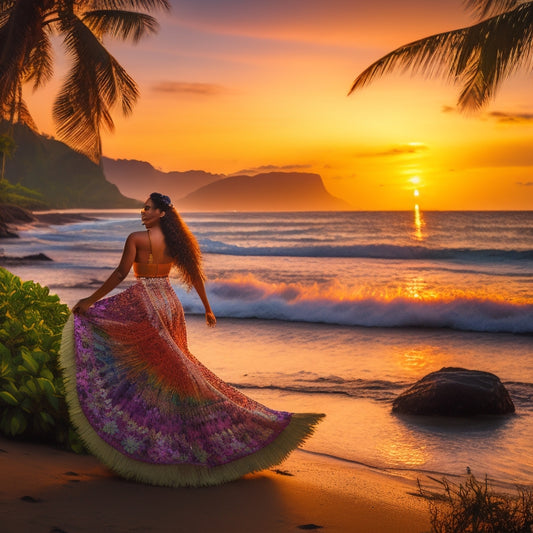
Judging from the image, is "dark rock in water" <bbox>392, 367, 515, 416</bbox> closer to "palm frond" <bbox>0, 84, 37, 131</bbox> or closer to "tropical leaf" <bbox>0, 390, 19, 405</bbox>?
"tropical leaf" <bbox>0, 390, 19, 405</bbox>

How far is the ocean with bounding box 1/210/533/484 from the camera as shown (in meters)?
6.73

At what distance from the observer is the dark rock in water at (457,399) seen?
7641 mm

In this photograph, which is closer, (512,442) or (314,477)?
(314,477)

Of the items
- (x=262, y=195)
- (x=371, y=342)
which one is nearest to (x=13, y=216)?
(x=371, y=342)

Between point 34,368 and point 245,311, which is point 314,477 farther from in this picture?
point 245,311

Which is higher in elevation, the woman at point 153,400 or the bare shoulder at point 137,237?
the bare shoulder at point 137,237

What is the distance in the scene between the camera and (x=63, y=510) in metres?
3.82

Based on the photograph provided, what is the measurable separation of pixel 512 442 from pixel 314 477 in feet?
8.46

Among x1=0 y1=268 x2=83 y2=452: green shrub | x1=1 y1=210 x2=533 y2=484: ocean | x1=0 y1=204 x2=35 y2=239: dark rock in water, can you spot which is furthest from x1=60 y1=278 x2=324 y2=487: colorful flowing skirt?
x1=0 y1=204 x2=35 y2=239: dark rock in water

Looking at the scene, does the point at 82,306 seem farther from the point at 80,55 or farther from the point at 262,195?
the point at 262,195

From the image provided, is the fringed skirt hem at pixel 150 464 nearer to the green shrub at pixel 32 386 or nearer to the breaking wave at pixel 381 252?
the green shrub at pixel 32 386

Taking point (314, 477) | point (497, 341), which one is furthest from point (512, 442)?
point (497, 341)

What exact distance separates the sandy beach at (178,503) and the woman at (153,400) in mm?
170

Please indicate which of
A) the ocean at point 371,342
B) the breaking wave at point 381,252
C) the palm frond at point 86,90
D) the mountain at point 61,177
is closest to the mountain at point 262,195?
the mountain at point 61,177
